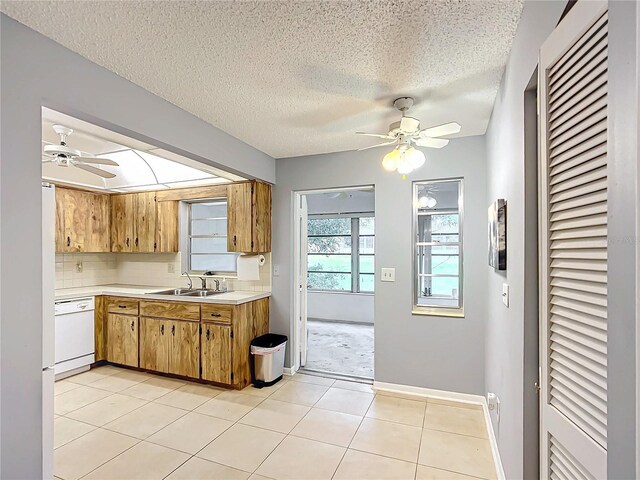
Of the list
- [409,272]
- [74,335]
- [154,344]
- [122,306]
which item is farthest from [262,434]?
[74,335]

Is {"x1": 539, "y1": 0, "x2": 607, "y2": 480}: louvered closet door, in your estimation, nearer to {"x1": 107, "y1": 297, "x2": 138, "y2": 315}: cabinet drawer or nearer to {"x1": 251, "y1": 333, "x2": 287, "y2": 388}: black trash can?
{"x1": 251, "y1": 333, "x2": 287, "y2": 388}: black trash can

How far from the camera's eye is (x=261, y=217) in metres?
3.84

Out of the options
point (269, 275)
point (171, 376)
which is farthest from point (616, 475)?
point (171, 376)

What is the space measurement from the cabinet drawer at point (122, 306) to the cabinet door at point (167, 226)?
75cm

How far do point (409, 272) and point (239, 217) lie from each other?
200 centimetres

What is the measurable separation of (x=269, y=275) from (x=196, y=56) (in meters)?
2.62

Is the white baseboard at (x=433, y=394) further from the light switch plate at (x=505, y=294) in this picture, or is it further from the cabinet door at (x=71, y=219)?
the cabinet door at (x=71, y=219)

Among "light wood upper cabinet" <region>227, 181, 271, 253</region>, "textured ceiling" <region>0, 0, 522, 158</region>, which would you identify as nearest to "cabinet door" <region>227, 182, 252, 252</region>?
"light wood upper cabinet" <region>227, 181, 271, 253</region>

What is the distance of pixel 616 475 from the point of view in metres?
0.66

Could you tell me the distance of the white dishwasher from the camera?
366cm

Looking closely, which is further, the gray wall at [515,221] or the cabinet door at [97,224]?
the cabinet door at [97,224]

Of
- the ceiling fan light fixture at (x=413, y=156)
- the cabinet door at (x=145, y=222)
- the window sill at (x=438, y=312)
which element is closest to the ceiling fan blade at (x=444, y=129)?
the ceiling fan light fixture at (x=413, y=156)

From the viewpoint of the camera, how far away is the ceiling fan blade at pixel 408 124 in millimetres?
2289

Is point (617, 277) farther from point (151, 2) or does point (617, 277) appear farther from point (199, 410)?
point (199, 410)
